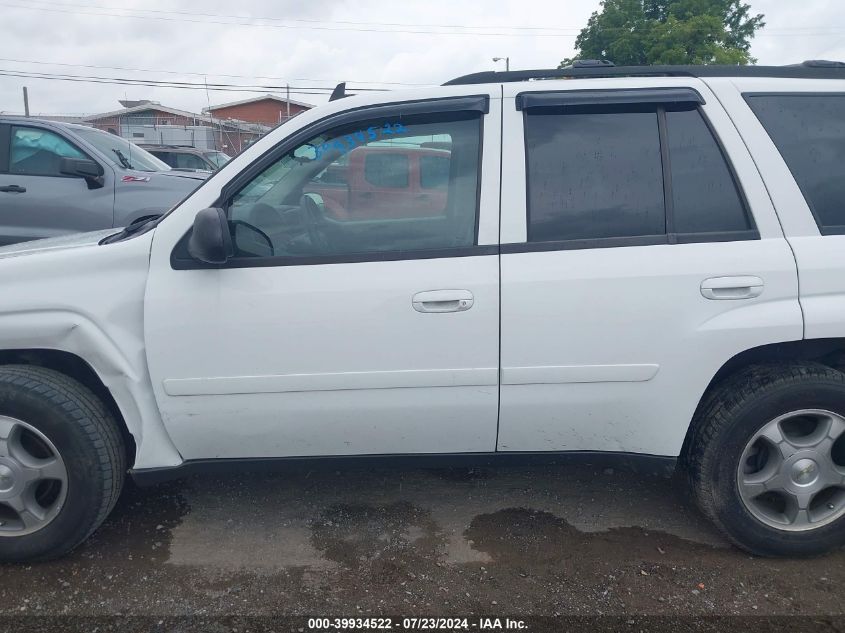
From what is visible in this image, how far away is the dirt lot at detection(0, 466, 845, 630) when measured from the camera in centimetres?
258

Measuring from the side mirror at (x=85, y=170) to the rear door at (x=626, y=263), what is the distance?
470 cm

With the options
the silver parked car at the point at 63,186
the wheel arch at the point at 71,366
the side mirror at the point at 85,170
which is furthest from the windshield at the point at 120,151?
the wheel arch at the point at 71,366

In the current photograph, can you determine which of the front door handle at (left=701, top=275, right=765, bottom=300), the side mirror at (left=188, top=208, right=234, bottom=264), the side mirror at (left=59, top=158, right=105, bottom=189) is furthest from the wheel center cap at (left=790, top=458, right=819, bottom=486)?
the side mirror at (left=59, top=158, right=105, bottom=189)

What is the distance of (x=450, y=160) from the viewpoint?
2.75 meters

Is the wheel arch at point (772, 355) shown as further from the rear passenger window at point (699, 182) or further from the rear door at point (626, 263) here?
Result: the rear passenger window at point (699, 182)

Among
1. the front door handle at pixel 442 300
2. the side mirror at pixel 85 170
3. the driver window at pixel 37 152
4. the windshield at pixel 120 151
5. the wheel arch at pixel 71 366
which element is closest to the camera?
the front door handle at pixel 442 300

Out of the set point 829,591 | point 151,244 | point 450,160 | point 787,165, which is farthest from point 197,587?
point 787,165

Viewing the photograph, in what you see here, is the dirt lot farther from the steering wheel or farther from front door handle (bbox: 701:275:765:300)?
the steering wheel

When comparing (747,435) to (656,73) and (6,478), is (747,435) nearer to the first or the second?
(656,73)

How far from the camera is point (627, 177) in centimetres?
270

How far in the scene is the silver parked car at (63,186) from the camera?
20.2 feet

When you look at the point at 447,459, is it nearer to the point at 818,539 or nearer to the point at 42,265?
the point at 818,539

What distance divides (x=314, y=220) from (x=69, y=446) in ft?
4.24

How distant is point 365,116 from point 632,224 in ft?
3.72
